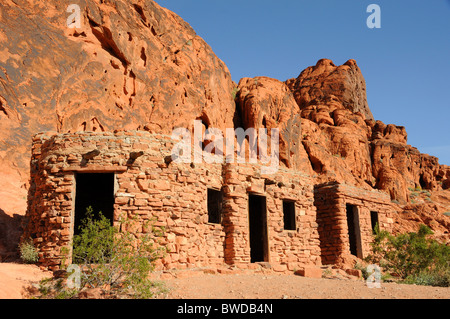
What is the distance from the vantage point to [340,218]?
46.7 ft

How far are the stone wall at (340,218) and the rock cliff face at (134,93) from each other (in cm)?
1016

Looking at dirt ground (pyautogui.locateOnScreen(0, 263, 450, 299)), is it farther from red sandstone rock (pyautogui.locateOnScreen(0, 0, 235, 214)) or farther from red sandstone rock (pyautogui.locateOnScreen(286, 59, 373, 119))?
red sandstone rock (pyautogui.locateOnScreen(286, 59, 373, 119))

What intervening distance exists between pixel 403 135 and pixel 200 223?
37227 mm

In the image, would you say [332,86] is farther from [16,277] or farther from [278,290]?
[16,277]

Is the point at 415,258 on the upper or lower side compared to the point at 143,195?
lower

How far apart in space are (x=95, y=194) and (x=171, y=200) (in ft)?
16.0

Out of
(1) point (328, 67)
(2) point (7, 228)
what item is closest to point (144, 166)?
(2) point (7, 228)

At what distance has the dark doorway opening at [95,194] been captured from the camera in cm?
1355

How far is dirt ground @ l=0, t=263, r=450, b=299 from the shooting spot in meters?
7.68

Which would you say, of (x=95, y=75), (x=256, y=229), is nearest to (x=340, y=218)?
(x=256, y=229)

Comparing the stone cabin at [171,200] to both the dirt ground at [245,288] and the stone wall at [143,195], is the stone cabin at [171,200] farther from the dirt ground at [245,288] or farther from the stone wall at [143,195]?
the dirt ground at [245,288]

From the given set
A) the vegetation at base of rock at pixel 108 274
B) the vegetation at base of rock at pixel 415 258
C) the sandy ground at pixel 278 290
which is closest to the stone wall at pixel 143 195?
the vegetation at base of rock at pixel 108 274

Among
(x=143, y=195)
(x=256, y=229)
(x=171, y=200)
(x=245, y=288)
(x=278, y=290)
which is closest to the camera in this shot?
(x=278, y=290)
